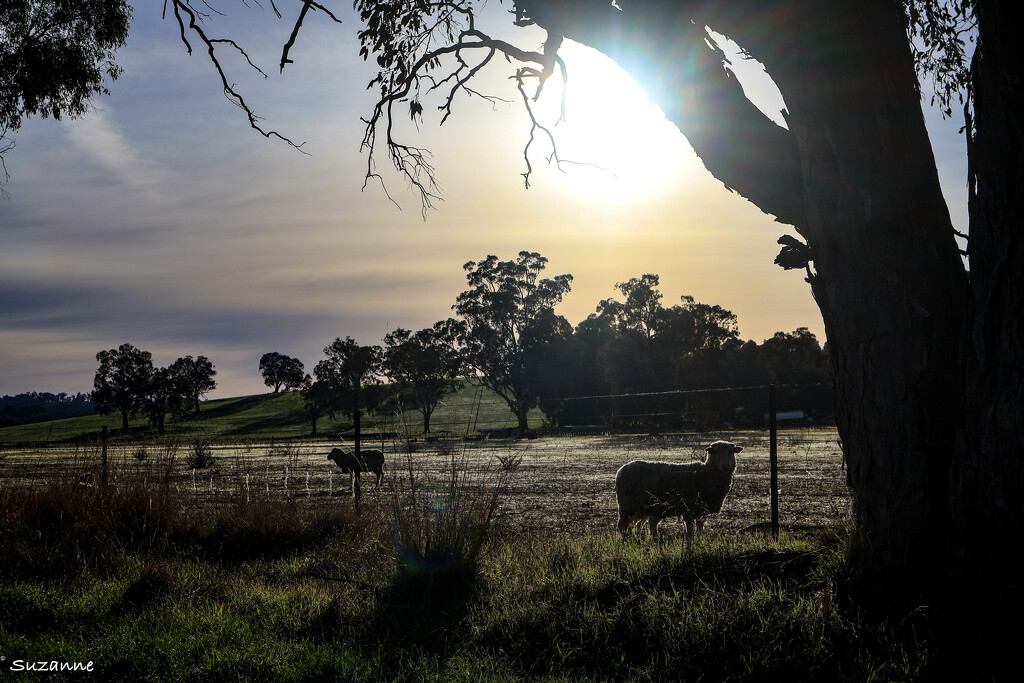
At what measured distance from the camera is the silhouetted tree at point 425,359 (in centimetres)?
6253

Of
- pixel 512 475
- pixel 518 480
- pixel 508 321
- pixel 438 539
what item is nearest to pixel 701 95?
pixel 438 539

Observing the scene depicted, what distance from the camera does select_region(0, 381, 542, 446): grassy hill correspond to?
73.2 metres

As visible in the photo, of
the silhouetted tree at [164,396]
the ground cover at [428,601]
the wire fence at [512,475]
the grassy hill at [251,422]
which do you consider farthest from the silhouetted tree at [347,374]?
the ground cover at [428,601]

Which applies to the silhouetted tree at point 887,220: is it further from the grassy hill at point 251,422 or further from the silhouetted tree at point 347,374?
the silhouetted tree at point 347,374

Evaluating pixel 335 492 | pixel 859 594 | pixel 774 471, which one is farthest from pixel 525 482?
pixel 859 594

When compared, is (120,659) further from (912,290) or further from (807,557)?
(912,290)

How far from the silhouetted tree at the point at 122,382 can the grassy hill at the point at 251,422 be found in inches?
124

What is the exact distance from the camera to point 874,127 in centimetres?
459

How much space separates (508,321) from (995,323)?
59.3 meters

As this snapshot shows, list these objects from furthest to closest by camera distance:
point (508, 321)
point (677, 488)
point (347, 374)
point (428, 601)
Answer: point (347, 374)
point (508, 321)
point (677, 488)
point (428, 601)

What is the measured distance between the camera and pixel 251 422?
101500mm
